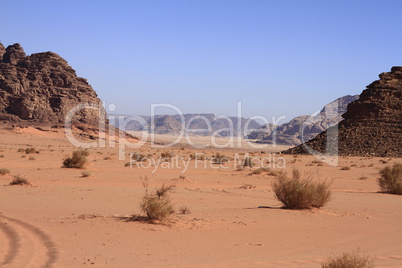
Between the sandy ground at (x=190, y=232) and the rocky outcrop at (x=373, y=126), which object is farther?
the rocky outcrop at (x=373, y=126)

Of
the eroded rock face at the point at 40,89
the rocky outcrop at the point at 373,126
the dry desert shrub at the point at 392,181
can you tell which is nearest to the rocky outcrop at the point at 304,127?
the rocky outcrop at the point at 373,126

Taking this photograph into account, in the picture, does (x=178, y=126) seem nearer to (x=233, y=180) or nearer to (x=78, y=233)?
(x=233, y=180)

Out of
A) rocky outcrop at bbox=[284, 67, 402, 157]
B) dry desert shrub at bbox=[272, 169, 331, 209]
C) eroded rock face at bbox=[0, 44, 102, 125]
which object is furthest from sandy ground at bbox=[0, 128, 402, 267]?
eroded rock face at bbox=[0, 44, 102, 125]

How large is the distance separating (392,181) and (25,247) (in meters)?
14.9

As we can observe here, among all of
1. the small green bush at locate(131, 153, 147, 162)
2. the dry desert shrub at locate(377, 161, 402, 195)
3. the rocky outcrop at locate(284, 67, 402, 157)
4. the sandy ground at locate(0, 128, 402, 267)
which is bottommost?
the sandy ground at locate(0, 128, 402, 267)

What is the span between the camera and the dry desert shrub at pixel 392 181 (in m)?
17.0

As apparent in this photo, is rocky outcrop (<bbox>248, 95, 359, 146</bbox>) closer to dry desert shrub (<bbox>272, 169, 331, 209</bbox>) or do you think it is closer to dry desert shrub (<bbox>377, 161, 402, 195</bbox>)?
dry desert shrub (<bbox>377, 161, 402, 195</bbox>)

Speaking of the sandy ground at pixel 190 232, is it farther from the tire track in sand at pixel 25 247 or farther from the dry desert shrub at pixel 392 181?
the dry desert shrub at pixel 392 181

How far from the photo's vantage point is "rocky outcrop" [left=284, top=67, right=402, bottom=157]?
4953 cm

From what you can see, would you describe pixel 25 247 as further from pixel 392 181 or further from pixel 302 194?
pixel 392 181

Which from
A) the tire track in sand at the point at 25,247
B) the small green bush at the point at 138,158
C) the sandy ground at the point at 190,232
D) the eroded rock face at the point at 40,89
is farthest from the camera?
the eroded rock face at the point at 40,89

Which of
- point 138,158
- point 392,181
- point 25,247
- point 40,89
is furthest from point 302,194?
point 40,89

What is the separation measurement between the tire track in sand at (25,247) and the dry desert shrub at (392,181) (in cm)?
1378

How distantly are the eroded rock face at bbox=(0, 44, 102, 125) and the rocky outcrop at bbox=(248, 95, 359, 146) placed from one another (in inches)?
2455
